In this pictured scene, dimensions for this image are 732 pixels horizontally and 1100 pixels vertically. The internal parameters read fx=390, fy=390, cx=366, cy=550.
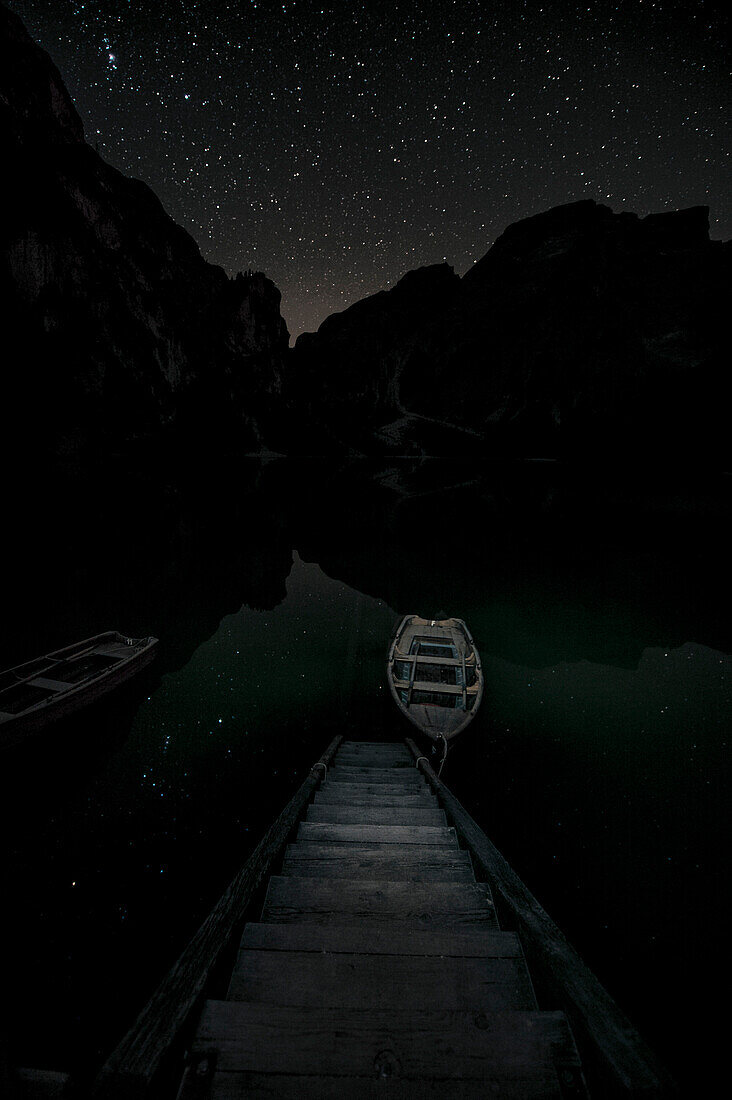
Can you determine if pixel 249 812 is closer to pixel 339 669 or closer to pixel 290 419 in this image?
pixel 339 669

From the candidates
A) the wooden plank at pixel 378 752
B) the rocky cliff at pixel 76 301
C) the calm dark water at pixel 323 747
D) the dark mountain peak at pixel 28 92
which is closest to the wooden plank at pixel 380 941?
the calm dark water at pixel 323 747

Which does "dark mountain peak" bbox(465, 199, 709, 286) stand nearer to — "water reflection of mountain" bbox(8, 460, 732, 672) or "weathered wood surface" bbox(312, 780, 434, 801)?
"water reflection of mountain" bbox(8, 460, 732, 672)

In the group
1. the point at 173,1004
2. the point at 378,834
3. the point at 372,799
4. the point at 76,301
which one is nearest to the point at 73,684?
the point at 372,799

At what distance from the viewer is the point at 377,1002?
1.96m

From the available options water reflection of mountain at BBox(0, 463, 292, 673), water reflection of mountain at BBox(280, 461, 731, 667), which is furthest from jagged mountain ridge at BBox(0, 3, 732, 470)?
water reflection of mountain at BBox(280, 461, 731, 667)

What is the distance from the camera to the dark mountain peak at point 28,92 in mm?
45806

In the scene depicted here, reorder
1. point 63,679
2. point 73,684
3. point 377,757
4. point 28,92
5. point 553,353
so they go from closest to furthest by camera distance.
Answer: point 377,757, point 73,684, point 63,679, point 28,92, point 553,353

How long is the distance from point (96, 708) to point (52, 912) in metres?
3.76

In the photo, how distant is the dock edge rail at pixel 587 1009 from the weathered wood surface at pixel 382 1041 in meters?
0.10

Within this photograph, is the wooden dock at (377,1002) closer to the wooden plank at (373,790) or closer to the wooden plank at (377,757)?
the wooden plank at (373,790)

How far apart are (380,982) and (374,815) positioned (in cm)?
244

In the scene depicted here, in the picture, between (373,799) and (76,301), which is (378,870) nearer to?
(373,799)

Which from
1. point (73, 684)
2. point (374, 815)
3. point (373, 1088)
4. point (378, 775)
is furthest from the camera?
point (73, 684)

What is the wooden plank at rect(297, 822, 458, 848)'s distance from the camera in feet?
12.1
